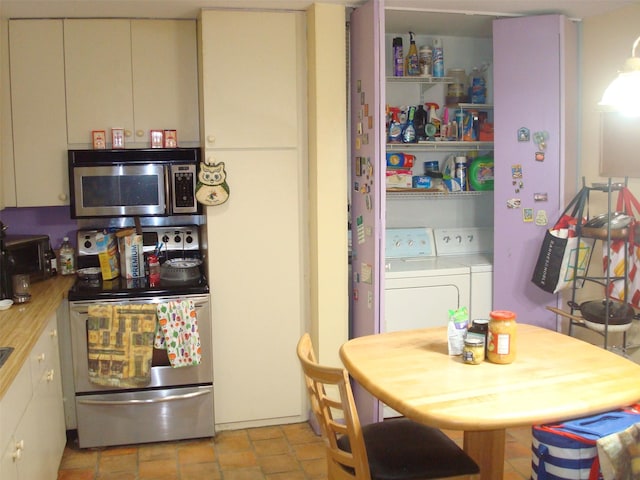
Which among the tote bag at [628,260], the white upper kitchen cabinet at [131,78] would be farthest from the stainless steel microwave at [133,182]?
the tote bag at [628,260]

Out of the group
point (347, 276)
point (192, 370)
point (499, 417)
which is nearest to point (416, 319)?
point (347, 276)

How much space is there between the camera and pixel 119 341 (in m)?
3.48

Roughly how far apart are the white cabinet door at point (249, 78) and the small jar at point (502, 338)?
1728 millimetres

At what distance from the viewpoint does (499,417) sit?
195 centimetres

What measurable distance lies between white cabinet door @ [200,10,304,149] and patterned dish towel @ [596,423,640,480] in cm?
222

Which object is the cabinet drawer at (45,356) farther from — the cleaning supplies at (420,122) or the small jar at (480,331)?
the cleaning supplies at (420,122)

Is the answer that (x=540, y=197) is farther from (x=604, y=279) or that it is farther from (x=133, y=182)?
(x=133, y=182)

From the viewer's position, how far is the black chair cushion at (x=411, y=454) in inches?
88.9

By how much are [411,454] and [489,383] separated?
392 millimetres

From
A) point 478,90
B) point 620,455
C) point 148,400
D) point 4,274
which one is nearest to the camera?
point 620,455

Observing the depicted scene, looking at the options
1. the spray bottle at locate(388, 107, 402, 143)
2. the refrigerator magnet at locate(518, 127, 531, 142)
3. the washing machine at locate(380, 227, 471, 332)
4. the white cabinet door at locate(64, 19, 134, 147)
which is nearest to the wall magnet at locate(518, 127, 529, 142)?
the refrigerator magnet at locate(518, 127, 531, 142)

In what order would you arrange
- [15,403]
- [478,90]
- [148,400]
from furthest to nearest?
[478,90] < [148,400] < [15,403]

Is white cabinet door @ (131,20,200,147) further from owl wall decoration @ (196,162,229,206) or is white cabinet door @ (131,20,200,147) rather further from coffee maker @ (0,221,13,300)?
coffee maker @ (0,221,13,300)

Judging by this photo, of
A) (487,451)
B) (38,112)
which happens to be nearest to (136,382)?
(38,112)
